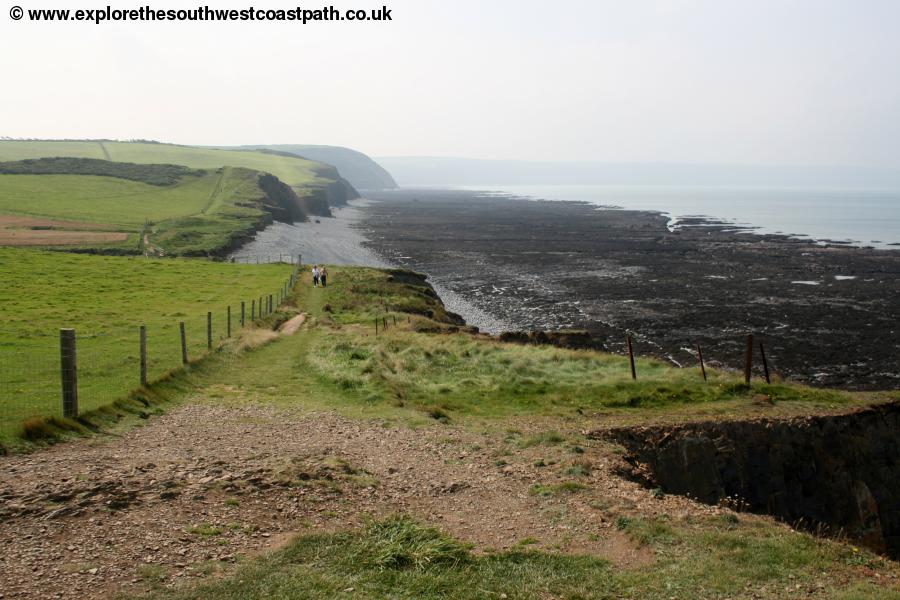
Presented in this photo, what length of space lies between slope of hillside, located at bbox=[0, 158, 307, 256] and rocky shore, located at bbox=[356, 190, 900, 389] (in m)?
23.4

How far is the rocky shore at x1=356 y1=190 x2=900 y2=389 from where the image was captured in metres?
44.9

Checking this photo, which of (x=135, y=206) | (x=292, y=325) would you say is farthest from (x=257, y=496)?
(x=135, y=206)

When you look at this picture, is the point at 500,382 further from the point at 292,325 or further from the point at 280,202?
the point at 280,202

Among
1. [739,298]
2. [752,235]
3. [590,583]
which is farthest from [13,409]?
[752,235]

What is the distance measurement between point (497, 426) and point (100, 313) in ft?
90.9

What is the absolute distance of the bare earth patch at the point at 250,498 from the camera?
9.32 meters

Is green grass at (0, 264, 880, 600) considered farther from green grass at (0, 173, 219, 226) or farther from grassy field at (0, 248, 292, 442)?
green grass at (0, 173, 219, 226)

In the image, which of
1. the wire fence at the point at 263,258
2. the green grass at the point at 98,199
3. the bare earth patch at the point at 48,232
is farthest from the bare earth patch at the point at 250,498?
the green grass at the point at 98,199

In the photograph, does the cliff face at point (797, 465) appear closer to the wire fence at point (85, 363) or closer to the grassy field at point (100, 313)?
the wire fence at point (85, 363)

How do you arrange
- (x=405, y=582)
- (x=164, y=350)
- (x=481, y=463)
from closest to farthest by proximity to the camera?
(x=405, y=582)
(x=481, y=463)
(x=164, y=350)

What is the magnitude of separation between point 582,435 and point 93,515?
38.4ft

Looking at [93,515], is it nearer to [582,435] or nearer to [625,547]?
[625,547]

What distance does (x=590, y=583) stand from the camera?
930cm

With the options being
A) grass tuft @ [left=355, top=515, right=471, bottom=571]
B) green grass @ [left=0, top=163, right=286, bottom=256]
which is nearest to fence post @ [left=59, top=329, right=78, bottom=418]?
grass tuft @ [left=355, top=515, right=471, bottom=571]
